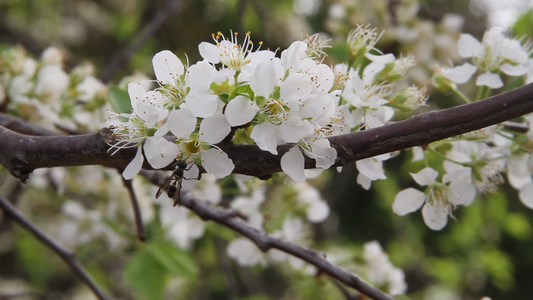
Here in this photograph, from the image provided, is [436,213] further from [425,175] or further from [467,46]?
[467,46]

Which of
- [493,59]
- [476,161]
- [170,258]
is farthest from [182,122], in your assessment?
[170,258]

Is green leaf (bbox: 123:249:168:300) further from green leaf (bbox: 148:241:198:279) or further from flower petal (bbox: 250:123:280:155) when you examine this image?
flower petal (bbox: 250:123:280:155)

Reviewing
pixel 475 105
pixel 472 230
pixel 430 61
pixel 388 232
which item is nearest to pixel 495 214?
pixel 472 230

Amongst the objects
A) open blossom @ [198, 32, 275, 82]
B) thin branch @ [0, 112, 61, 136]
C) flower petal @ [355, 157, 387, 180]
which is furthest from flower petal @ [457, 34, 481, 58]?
thin branch @ [0, 112, 61, 136]

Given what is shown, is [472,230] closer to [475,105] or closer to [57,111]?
[57,111]

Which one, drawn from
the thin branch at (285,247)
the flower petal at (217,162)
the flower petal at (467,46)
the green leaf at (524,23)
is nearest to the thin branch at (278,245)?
the thin branch at (285,247)
